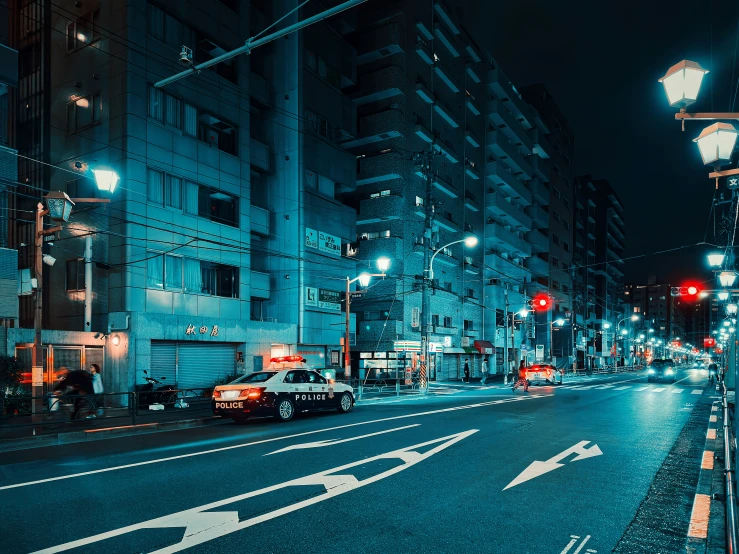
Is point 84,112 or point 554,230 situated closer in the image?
point 84,112

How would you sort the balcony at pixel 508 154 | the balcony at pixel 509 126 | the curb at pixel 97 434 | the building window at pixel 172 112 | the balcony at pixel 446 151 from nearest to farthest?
the curb at pixel 97 434 → the building window at pixel 172 112 → the balcony at pixel 446 151 → the balcony at pixel 508 154 → the balcony at pixel 509 126

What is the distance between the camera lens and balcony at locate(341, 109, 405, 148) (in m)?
45.7

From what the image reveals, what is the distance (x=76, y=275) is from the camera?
26.7 metres

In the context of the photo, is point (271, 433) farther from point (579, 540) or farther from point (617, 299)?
point (617, 299)

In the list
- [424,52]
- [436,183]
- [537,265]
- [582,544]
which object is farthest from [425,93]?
[582,544]

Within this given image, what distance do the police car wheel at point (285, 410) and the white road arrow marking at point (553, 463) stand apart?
8.57m

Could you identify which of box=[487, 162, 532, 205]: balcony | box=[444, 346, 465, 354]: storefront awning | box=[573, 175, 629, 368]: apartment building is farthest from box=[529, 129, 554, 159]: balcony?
box=[444, 346, 465, 354]: storefront awning

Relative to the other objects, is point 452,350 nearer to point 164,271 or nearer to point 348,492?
A: point 164,271

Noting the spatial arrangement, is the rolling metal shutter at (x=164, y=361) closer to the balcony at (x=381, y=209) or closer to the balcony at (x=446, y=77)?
the balcony at (x=381, y=209)

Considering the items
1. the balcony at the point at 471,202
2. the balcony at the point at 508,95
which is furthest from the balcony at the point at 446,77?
the balcony at the point at 471,202

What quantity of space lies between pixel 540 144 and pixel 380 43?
1406 inches

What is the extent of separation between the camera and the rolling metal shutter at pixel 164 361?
85.1 feet

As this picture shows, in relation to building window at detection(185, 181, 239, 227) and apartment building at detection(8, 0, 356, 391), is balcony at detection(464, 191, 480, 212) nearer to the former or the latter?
apartment building at detection(8, 0, 356, 391)

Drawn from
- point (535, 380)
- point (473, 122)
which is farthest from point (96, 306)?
point (473, 122)
